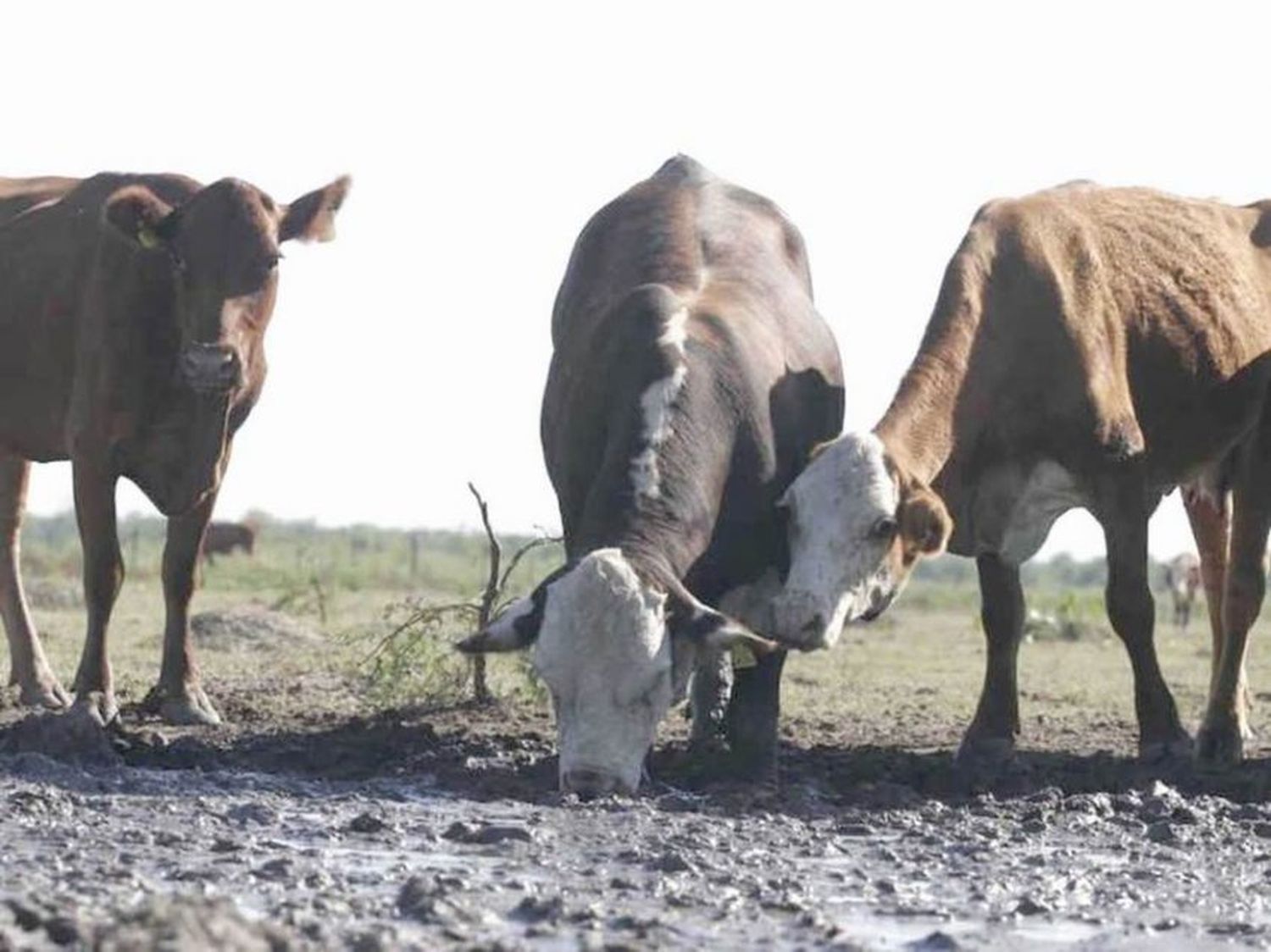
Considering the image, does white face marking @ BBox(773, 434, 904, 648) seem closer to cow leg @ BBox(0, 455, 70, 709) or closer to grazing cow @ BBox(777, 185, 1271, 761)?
grazing cow @ BBox(777, 185, 1271, 761)

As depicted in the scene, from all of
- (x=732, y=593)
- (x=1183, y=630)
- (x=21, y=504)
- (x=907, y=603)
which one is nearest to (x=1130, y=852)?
(x=732, y=593)

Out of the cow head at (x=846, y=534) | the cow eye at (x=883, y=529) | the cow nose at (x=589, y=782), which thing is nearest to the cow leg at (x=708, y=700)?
the cow head at (x=846, y=534)

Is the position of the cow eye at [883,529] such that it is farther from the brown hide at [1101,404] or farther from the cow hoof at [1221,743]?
the cow hoof at [1221,743]

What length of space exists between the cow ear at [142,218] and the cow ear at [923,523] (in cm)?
405

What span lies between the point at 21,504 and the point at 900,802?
698 centimetres

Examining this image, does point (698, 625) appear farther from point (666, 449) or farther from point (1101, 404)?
point (1101, 404)

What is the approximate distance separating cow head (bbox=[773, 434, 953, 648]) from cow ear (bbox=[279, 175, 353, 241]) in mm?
4116

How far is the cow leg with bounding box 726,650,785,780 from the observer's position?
13039 mm

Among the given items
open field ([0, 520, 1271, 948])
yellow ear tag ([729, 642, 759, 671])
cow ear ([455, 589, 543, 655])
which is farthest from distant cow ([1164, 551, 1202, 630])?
cow ear ([455, 589, 543, 655])

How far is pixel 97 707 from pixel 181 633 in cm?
134

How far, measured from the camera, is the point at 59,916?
825 centimetres

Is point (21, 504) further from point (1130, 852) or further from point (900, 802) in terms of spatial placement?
point (1130, 852)

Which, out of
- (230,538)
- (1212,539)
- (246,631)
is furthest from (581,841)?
(230,538)

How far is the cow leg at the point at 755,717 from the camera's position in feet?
42.8
